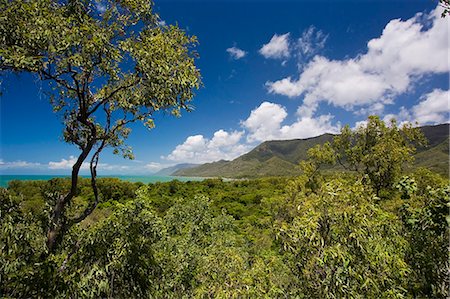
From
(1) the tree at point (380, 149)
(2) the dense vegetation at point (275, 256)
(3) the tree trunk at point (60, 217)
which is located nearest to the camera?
(2) the dense vegetation at point (275, 256)

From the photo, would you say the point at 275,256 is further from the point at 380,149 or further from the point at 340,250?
the point at 380,149

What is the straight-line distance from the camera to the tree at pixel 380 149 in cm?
1958

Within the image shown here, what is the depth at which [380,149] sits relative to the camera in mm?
19828

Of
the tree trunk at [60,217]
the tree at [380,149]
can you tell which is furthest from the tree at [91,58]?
the tree at [380,149]

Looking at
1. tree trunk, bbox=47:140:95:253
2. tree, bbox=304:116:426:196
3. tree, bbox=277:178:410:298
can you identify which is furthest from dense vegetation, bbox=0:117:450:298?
tree, bbox=304:116:426:196

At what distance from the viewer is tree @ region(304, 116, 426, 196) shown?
19.6 m

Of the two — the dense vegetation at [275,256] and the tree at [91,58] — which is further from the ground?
the tree at [91,58]

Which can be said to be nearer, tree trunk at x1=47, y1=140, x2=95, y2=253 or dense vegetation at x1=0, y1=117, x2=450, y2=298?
dense vegetation at x1=0, y1=117, x2=450, y2=298

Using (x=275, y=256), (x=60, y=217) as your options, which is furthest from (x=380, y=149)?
(x=60, y=217)

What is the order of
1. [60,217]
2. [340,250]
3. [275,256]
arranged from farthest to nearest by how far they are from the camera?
[60,217] → [275,256] → [340,250]

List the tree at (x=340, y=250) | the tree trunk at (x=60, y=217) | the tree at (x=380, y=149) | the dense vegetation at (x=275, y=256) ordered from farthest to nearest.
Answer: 1. the tree at (x=380, y=149)
2. the tree trunk at (x=60, y=217)
3. the dense vegetation at (x=275, y=256)
4. the tree at (x=340, y=250)

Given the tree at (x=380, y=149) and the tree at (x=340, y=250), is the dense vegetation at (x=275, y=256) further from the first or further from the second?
the tree at (x=380, y=149)

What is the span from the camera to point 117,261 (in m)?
7.13

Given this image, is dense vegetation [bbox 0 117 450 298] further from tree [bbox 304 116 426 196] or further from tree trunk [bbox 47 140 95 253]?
tree [bbox 304 116 426 196]
